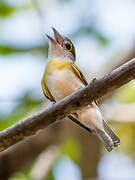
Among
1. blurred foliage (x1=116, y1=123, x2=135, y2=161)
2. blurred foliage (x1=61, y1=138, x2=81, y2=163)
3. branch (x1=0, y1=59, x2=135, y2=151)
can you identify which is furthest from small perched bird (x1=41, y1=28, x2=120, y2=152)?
blurred foliage (x1=61, y1=138, x2=81, y2=163)

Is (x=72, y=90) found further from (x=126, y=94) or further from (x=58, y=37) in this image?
(x=126, y=94)

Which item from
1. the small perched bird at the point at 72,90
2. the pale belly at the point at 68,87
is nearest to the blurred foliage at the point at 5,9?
the small perched bird at the point at 72,90

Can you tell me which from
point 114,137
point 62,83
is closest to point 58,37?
point 62,83

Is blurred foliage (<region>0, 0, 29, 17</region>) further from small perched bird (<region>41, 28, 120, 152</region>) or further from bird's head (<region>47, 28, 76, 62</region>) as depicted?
small perched bird (<region>41, 28, 120, 152</region>)

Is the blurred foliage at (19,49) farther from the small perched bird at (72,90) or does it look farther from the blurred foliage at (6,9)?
the small perched bird at (72,90)

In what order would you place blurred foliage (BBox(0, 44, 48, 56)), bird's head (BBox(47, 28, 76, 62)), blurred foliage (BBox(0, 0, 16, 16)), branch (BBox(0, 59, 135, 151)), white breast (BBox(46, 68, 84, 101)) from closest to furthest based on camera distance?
branch (BBox(0, 59, 135, 151))
white breast (BBox(46, 68, 84, 101))
bird's head (BBox(47, 28, 76, 62))
blurred foliage (BBox(0, 44, 48, 56))
blurred foliage (BBox(0, 0, 16, 16))

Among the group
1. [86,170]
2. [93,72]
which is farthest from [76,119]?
[93,72]
